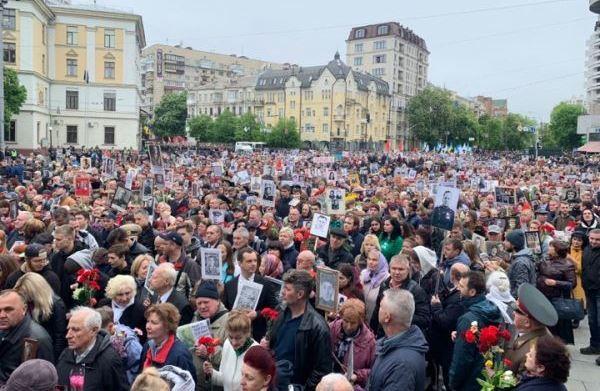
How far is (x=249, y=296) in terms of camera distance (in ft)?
20.6

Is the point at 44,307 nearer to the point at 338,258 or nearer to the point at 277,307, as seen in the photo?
the point at 277,307

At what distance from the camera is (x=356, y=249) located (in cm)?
1101

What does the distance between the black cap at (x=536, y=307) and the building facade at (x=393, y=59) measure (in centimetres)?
11547

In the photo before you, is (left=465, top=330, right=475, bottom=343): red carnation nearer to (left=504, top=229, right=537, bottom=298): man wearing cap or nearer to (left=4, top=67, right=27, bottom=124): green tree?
(left=504, top=229, right=537, bottom=298): man wearing cap

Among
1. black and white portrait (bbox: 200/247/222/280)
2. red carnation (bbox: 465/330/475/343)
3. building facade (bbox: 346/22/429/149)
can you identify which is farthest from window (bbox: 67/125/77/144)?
red carnation (bbox: 465/330/475/343)

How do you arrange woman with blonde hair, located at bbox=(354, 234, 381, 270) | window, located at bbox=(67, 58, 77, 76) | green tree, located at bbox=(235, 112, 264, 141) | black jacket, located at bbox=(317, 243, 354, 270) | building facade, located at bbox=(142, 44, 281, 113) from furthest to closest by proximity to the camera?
building facade, located at bbox=(142, 44, 281, 113), green tree, located at bbox=(235, 112, 264, 141), window, located at bbox=(67, 58, 77, 76), black jacket, located at bbox=(317, 243, 354, 270), woman with blonde hair, located at bbox=(354, 234, 381, 270)

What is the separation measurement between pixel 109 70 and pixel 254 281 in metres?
69.5


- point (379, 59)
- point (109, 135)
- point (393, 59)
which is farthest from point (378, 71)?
point (109, 135)

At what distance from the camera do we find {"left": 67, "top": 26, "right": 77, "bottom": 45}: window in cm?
6919

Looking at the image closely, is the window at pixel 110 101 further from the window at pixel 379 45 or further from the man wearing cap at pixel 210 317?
the man wearing cap at pixel 210 317

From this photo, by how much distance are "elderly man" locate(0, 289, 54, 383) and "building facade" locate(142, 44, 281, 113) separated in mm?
143431

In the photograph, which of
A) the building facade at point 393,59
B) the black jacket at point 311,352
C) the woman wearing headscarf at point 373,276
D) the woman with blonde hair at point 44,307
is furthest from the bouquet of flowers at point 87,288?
the building facade at point 393,59

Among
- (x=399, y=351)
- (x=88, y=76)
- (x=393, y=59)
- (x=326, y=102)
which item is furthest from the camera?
(x=393, y=59)

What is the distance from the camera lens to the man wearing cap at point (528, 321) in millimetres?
4871
